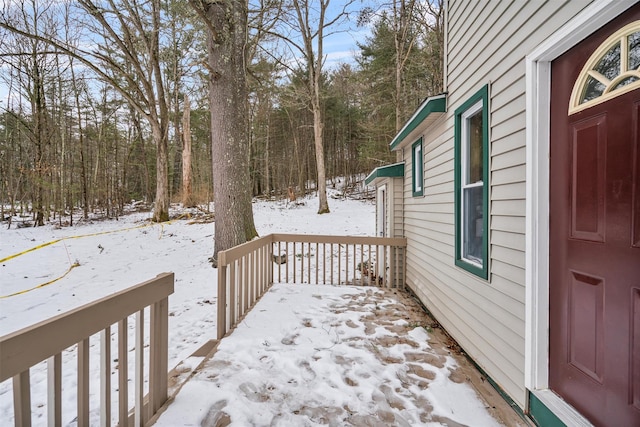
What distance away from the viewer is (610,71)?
1337mm

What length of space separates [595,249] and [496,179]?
3.00 feet

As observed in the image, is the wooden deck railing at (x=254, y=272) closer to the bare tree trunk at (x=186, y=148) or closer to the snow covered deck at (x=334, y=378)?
the snow covered deck at (x=334, y=378)

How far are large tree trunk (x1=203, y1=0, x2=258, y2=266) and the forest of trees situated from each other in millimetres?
132

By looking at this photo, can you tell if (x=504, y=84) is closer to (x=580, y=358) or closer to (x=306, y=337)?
(x=580, y=358)

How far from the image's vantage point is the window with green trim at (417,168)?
418 centimetres

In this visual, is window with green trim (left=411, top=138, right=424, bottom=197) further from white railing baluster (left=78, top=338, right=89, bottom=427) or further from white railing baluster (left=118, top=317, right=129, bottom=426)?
white railing baluster (left=78, top=338, right=89, bottom=427)

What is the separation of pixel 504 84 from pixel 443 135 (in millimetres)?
1249

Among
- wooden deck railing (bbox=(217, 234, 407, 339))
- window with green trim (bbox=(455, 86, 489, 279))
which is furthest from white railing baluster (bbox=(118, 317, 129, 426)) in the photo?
window with green trim (bbox=(455, 86, 489, 279))

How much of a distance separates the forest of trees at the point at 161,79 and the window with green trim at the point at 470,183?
3.75 m

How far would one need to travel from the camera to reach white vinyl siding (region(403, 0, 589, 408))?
6.14ft

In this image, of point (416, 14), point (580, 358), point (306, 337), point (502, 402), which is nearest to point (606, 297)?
point (580, 358)

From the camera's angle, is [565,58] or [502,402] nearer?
[565,58]

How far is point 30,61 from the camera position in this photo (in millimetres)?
11406

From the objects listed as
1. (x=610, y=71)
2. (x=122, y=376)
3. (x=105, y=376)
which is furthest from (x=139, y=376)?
(x=610, y=71)
